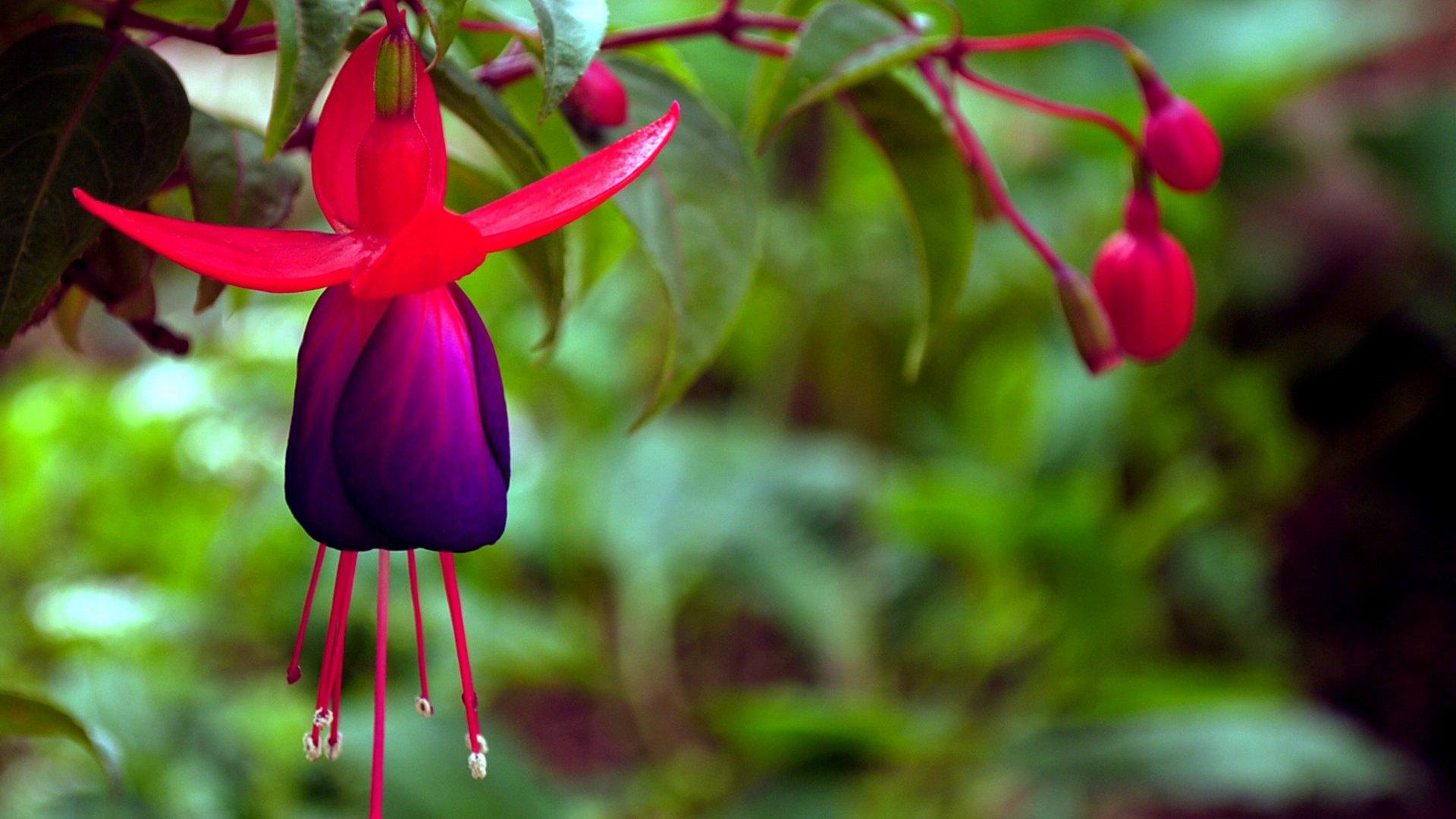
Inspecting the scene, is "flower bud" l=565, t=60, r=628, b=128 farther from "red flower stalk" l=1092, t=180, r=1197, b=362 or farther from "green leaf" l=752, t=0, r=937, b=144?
"red flower stalk" l=1092, t=180, r=1197, b=362

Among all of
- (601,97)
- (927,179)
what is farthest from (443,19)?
(927,179)

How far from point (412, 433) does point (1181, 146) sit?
28 cm

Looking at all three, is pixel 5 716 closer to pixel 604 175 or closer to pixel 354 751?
pixel 604 175

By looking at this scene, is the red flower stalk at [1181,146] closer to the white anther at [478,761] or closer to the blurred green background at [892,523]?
the white anther at [478,761]

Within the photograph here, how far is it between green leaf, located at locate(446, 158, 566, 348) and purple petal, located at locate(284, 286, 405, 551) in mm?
72

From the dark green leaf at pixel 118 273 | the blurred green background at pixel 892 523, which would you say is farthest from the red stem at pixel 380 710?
the blurred green background at pixel 892 523

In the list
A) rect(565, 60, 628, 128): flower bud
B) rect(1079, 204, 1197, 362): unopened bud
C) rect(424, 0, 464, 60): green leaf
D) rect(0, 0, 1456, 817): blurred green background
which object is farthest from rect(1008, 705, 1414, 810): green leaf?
rect(424, 0, 464, 60): green leaf

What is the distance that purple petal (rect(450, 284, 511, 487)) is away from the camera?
25 centimetres

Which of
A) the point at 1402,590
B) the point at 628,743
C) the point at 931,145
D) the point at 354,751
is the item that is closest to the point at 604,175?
the point at 931,145

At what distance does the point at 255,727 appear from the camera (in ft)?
2.90

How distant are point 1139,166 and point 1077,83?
5.56ft

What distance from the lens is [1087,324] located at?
0.43m

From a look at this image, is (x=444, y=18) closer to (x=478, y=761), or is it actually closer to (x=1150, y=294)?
(x=478, y=761)

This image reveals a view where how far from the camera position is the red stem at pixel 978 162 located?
40 cm
